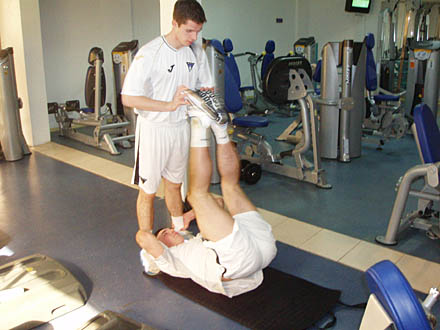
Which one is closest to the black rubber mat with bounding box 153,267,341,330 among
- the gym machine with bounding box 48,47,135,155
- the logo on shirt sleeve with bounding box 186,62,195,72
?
the logo on shirt sleeve with bounding box 186,62,195,72

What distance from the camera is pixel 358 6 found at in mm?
9164

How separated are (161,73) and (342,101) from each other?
3.02 meters

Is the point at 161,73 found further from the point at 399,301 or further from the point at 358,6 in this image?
the point at 358,6

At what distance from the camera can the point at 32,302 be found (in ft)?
7.29

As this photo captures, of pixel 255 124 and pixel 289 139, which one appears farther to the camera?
pixel 289 139

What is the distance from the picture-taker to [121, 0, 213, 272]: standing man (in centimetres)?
240

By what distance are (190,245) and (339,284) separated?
867 millimetres

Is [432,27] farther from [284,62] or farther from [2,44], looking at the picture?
[2,44]

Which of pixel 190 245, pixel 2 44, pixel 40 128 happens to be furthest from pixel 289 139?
pixel 2 44

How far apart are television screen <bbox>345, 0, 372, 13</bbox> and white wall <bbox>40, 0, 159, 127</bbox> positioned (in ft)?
12.9

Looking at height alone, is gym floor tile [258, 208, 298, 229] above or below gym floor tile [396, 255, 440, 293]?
above

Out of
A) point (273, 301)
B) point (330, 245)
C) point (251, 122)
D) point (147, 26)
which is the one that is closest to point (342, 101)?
point (251, 122)

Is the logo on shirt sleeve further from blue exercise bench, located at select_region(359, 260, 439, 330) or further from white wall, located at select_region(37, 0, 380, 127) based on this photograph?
white wall, located at select_region(37, 0, 380, 127)

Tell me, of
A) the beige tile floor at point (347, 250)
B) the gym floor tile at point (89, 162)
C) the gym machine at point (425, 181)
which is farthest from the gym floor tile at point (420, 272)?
the gym floor tile at point (89, 162)
